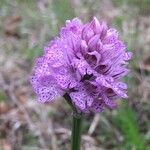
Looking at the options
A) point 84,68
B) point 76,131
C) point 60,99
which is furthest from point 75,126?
point 60,99

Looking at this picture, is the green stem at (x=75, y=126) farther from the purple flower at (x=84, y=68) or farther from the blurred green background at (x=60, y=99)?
the blurred green background at (x=60, y=99)

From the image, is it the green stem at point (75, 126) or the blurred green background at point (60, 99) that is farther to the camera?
the blurred green background at point (60, 99)

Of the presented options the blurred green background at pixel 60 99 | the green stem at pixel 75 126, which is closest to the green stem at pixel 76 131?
the green stem at pixel 75 126

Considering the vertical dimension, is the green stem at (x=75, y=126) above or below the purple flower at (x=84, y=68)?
below

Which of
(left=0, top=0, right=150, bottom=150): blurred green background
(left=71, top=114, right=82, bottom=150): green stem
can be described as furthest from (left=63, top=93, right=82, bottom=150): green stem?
(left=0, top=0, right=150, bottom=150): blurred green background

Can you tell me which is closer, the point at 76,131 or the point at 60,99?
the point at 76,131

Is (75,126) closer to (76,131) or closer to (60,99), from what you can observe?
(76,131)

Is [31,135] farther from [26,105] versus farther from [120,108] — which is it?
[120,108]
